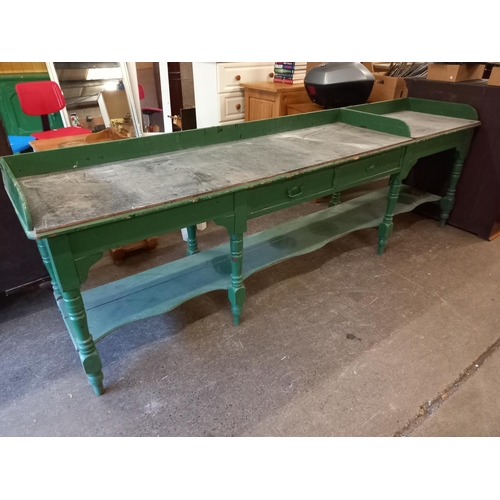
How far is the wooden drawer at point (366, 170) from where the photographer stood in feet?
6.80

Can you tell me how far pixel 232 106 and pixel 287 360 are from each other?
2429 mm

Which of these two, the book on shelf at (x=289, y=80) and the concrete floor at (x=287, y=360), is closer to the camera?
the concrete floor at (x=287, y=360)

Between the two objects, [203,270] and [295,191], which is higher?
[295,191]

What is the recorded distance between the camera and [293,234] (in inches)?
98.3

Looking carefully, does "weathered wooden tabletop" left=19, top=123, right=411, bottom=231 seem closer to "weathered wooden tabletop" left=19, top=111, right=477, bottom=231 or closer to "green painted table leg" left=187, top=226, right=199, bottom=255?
"weathered wooden tabletop" left=19, top=111, right=477, bottom=231

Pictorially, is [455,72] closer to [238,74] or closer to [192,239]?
[238,74]

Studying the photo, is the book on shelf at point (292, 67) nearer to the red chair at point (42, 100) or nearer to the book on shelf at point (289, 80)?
the book on shelf at point (289, 80)

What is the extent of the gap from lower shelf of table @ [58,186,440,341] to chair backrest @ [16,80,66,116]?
7.40 feet

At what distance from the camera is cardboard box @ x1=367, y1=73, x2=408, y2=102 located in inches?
129

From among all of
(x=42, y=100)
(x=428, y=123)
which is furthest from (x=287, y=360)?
(x=42, y=100)

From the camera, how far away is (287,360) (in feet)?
6.31

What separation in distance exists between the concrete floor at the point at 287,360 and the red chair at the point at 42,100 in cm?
150

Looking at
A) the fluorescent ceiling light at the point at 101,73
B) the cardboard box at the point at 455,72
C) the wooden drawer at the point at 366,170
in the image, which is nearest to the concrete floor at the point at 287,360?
the wooden drawer at the point at 366,170

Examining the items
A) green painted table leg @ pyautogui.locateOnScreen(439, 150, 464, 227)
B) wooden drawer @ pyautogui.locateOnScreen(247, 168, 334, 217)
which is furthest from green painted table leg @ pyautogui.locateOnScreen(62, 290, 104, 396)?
green painted table leg @ pyautogui.locateOnScreen(439, 150, 464, 227)
